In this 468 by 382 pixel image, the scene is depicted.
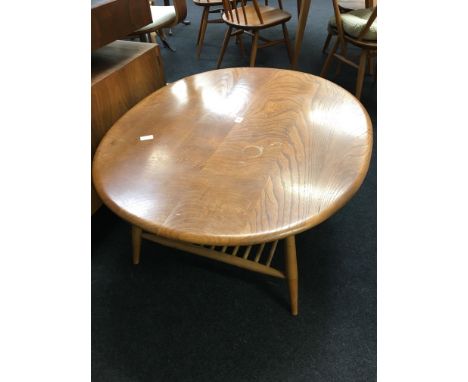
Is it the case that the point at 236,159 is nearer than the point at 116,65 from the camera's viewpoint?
Yes

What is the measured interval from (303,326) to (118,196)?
0.70 m

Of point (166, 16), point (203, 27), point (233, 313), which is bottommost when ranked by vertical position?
point (233, 313)

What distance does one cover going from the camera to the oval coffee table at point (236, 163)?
0.86 meters

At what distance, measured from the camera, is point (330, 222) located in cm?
153

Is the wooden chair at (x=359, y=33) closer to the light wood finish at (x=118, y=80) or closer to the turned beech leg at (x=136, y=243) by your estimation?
the light wood finish at (x=118, y=80)

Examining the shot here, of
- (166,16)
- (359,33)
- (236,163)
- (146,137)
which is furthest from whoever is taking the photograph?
(166,16)

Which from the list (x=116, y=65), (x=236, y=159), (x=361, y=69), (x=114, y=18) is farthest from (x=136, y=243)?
(x=361, y=69)

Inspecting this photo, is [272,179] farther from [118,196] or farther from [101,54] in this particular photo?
[101,54]

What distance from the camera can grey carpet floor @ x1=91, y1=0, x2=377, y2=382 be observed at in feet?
3.57

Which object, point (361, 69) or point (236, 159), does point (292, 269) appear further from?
point (361, 69)

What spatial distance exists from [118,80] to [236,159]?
634 mm

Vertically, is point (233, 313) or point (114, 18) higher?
point (114, 18)

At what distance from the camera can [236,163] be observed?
1.03 m

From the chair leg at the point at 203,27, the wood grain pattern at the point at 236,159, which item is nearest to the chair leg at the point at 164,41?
the chair leg at the point at 203,27
